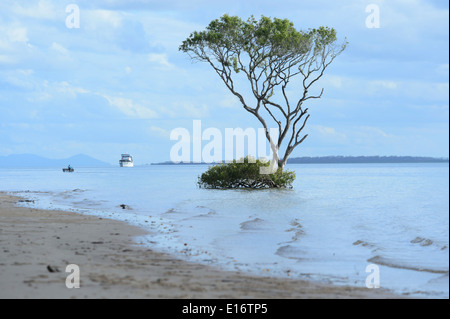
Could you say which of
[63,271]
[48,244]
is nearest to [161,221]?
[48,244]

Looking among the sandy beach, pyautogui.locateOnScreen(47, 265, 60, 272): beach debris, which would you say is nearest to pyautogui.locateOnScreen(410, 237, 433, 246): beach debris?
the sandy beach

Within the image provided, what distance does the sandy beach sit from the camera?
821cm

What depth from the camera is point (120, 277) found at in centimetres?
920

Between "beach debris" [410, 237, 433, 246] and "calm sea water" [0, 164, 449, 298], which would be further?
"beach debris" [410, 237, 433, 246]

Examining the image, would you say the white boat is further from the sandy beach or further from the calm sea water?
the sandy beach

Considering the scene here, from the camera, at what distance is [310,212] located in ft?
85.2

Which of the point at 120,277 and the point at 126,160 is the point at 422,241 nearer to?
the point at 120,277

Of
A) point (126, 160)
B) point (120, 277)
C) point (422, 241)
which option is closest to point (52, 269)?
point (120, 277)

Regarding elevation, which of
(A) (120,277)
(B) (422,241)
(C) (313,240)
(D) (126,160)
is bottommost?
(B) (422,241)

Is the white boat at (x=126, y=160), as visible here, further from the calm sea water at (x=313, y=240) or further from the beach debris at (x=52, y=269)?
the beach debris at (x=52, y=269)

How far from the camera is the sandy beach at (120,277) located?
8211mm

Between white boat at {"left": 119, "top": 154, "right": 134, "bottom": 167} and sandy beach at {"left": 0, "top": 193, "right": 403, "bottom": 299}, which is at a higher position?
white boat at {"left": 119, "top": 154, "right": 134, "bottom": 167}
